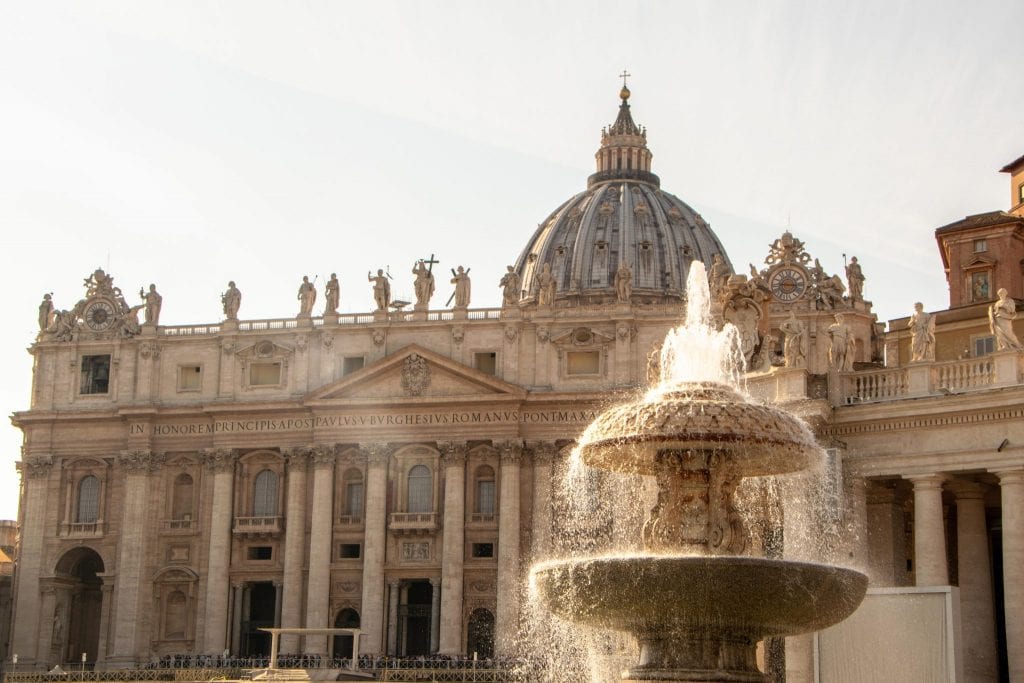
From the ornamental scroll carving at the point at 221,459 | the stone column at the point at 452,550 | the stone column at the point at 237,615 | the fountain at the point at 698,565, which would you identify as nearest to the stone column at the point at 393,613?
the stone column at the point at 452,550

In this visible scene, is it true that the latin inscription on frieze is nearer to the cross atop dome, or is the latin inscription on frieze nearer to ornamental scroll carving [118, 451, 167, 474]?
ornamental scroll carving [118, 451, 167, 474]

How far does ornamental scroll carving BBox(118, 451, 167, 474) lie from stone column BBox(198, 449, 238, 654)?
240 centimetres

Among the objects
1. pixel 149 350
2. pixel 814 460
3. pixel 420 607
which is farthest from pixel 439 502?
pixel 814 460

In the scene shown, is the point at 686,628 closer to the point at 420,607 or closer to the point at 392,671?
the point at 392,671

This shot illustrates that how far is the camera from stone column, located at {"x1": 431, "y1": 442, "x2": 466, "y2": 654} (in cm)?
7119

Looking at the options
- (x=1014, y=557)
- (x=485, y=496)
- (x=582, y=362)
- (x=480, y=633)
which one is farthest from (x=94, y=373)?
(x=1014, y=557)

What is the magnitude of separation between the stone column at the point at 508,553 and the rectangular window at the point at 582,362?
13.7 feet

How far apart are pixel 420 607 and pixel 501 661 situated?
998cm

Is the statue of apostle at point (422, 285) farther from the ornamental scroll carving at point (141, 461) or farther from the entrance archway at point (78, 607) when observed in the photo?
the entrance archway at point (78, 607)

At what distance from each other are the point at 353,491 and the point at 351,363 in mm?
5819

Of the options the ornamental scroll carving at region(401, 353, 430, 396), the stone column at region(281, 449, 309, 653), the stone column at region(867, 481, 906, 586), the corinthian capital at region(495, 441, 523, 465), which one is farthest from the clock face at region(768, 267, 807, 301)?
Result: the stone column at region(867, 481, 906, 586)

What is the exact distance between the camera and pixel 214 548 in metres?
75.1

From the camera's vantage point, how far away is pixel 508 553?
71188 millimetres

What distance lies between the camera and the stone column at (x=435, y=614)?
237ft
